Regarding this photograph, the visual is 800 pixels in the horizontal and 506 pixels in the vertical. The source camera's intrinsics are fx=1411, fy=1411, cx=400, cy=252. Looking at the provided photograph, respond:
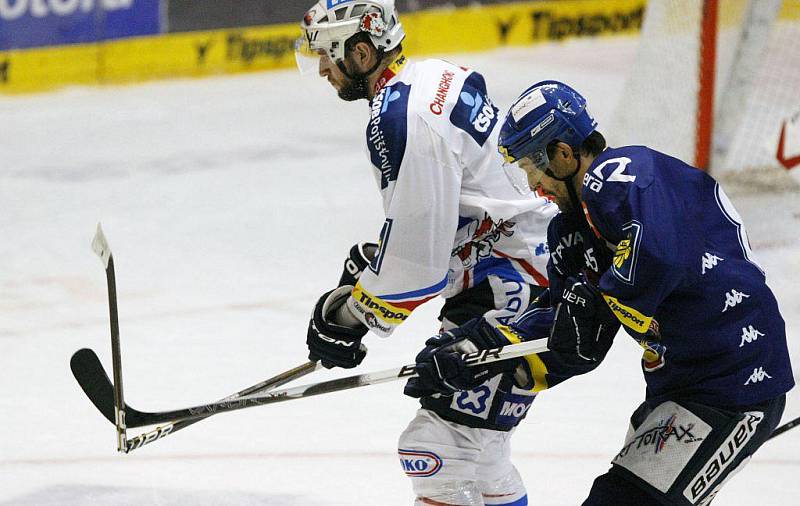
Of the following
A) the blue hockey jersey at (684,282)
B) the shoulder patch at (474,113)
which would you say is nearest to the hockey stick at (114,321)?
the shoulder patch at (474,113)

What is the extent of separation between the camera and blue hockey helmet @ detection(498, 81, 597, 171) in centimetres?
262

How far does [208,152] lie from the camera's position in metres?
7.99

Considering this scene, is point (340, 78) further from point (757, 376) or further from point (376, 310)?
point (757, 376)

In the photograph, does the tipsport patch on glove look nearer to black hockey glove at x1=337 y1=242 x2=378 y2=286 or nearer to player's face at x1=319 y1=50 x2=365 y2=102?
black hockey glove at x1=337 y1=242 x2=378 y2=286

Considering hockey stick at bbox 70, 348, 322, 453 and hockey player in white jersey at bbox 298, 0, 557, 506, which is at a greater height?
hockey player in white jersey at bbox 298, 0, 557, 506

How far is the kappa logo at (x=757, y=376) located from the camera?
2.63 m

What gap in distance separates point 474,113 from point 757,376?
2.74ft

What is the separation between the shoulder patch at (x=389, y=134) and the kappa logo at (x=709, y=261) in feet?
2.24

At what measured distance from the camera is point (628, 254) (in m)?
2.44

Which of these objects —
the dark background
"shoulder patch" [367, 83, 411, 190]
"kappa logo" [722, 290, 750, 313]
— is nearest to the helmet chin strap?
"shoulder patch" [367, 83, 411, 190]

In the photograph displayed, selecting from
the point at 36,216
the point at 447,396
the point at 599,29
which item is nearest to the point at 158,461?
the point at 447,396

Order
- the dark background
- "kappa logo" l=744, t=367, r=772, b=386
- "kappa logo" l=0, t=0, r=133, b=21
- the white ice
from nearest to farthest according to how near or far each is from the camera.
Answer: "kappa logo" l=744, t=367, r=772, b=386
the white ice
"kappa logo" l=0, t=0, r=133, b=21
the dark background

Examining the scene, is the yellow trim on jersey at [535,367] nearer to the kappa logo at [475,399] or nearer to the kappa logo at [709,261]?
the kappa logo at [475,399]

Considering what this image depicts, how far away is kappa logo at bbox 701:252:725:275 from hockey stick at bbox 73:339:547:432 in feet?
1.31
